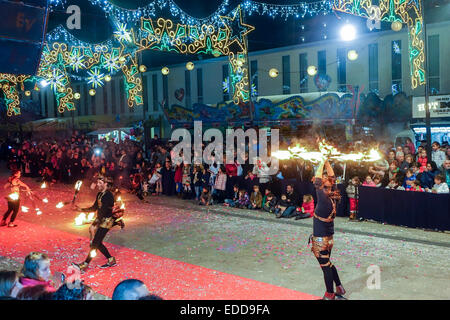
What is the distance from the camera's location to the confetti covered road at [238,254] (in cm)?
711

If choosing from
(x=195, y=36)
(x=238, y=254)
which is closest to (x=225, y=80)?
(x=195, y=36)

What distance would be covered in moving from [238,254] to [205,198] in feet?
21.4

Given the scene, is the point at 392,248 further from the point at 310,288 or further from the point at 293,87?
the point at 293,87

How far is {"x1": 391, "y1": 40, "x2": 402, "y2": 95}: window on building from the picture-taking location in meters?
24.9

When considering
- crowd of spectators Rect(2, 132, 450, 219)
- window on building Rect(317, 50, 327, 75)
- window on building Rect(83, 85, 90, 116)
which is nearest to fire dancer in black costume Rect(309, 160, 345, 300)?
crowd of spectators Rect(2, 132, 450, 219)

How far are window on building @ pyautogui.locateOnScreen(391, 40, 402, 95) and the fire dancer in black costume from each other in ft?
67.2

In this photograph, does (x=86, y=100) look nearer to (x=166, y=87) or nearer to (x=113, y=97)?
(x=113, y=97)

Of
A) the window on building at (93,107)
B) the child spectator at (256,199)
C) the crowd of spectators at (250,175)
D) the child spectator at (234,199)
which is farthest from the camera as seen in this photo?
the window on building at (93,107)

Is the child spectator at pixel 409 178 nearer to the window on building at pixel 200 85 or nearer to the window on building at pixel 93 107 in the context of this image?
the window on building at pixel 200 85

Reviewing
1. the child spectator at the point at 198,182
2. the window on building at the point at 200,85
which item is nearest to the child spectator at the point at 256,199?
the child spectator at the point at 198,182

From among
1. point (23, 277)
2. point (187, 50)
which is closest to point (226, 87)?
point (187, 50)

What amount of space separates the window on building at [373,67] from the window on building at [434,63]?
9.75 ft

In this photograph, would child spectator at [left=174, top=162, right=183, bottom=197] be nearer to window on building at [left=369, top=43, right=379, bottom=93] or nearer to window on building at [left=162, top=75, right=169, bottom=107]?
window on building at [left=369, top=43, right=379, bottom=93]

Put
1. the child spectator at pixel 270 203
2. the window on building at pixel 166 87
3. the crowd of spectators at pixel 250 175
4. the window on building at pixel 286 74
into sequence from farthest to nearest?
the window on building at pixel 166 87 → the window on building at pixel 286 74 → the child spectator at pixel 270 203 → the crowd of spectators at pixel 250 175
